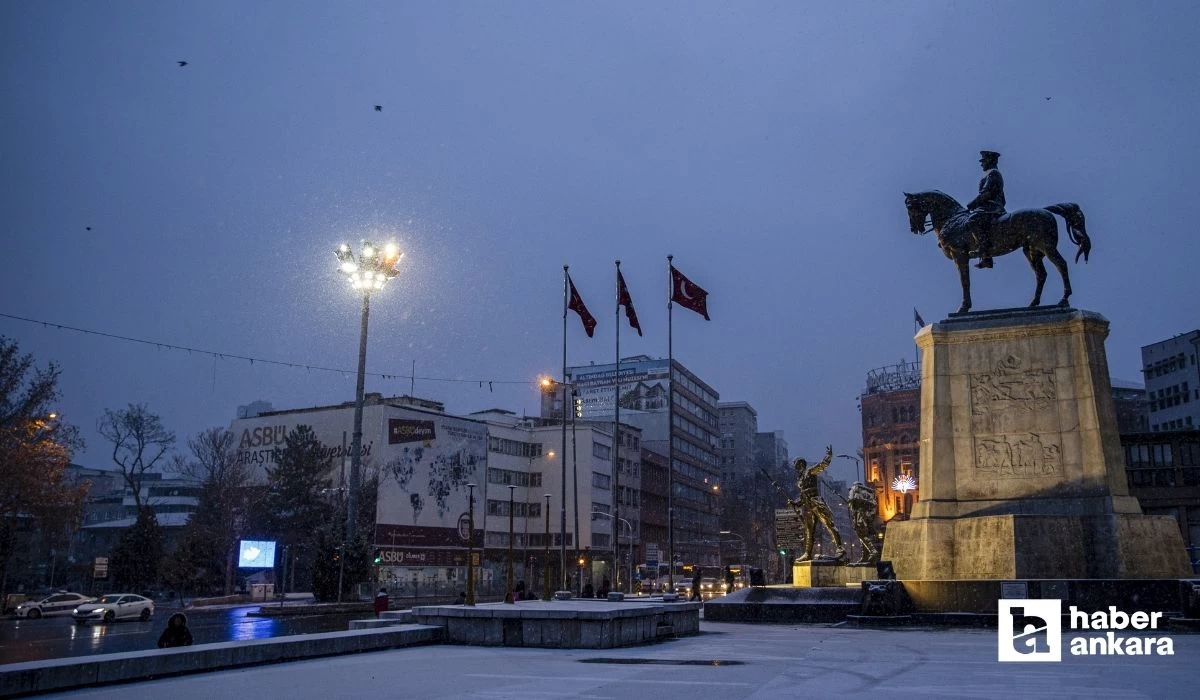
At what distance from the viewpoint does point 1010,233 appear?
Result: 2316cm

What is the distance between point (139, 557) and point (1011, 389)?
5654cm

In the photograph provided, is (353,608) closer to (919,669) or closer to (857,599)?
(857,599)

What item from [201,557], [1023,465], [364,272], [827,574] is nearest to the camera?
[1023,465]

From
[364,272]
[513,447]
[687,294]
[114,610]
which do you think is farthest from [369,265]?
[513,447]

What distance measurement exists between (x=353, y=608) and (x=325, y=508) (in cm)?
3063

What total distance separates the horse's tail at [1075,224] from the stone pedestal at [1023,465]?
1.74m

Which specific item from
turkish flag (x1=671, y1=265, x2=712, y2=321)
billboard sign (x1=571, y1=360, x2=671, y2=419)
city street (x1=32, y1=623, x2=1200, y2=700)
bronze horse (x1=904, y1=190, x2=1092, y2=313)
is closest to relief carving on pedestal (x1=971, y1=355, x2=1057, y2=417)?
bronze horse (x1=904, y1=190, x2=1092, y2=313)

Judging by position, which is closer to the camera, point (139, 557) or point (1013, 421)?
point (1013, 421)

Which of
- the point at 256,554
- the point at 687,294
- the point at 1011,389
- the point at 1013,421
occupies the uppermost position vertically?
the point at 687,294

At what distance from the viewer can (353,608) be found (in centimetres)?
4322

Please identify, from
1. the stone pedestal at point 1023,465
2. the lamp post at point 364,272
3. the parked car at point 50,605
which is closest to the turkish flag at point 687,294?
the lamp post at point 364,272

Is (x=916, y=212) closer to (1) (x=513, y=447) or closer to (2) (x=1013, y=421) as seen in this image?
(2) (x=1013, y=421)

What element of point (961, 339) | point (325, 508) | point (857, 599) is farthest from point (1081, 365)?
point (325, 508)

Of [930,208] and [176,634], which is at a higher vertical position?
[930,208]
